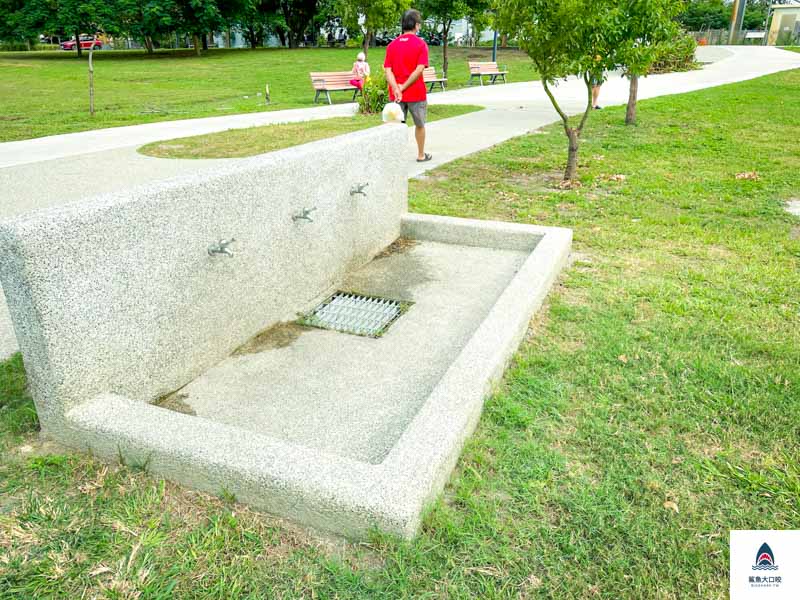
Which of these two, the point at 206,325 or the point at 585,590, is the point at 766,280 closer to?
the point at 585,590

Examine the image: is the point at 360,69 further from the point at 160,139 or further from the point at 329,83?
the point at 160,139

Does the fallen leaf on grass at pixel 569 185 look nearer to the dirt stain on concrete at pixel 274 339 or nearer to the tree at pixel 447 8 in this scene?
the dirt stain on concrete at pixel 274 339

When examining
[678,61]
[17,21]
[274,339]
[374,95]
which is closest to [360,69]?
[374,95]

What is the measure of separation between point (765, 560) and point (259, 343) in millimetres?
2665

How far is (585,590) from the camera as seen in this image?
2012mm

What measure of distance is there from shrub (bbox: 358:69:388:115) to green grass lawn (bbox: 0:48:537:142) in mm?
2691

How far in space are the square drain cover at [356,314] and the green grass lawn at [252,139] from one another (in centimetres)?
463

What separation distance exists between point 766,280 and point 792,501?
8.38 feet

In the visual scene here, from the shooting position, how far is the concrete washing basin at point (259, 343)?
7.45 feet

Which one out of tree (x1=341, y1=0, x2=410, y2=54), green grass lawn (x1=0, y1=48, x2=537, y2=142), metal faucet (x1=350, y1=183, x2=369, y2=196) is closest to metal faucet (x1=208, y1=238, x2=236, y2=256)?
metal faucet (x1=350, y1=183, x2=369, y2=196)

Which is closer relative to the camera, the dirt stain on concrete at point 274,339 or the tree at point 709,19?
the dirt stain on concrete at point 274,339

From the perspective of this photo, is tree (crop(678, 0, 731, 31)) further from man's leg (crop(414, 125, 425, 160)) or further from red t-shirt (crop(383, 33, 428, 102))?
red t-shirt (crop(383, 33, 428, 102))

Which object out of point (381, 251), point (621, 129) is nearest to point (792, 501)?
point (381, 251)

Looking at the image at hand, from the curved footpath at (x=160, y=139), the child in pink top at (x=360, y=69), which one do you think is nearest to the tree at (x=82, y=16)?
the curved footpath at (x=160, y=139)
